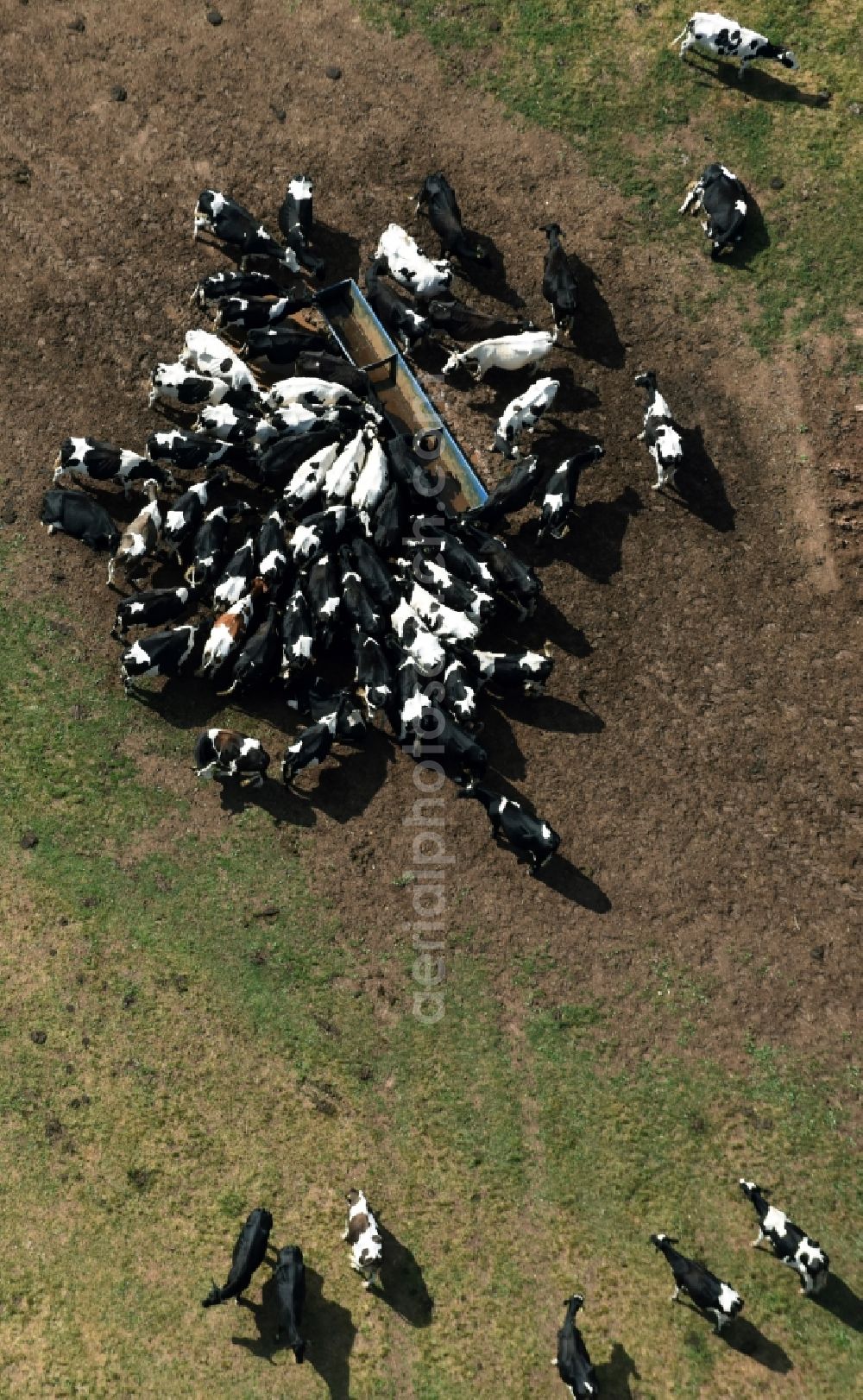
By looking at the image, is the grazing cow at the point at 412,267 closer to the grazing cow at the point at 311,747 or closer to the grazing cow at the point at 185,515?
the grazing cow at the point at 185,515

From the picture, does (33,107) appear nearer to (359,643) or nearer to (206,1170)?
(359,643)

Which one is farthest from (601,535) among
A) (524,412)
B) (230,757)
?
(230,757)

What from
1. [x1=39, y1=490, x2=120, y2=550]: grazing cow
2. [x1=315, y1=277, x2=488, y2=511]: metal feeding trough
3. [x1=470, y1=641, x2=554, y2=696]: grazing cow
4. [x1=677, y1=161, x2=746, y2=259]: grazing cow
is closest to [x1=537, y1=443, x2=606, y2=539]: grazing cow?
[x1=315, y1=277, x2=488, y2=511]: metal feeding trough

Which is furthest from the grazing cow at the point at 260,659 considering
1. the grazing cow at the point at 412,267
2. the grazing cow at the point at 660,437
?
the grazing cow at the point at 660,437

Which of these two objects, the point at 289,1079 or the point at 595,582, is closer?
the point at 289,1079

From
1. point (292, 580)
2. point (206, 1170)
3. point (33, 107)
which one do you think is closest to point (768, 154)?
point (292, 580)

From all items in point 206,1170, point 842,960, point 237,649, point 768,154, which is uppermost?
point 768,154

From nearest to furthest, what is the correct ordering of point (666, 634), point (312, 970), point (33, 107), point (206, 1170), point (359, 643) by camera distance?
point (206, 1170), point (312, 970), point (359, 643), point (666, 634), point (33, 107)

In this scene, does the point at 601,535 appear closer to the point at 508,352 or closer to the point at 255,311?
the point at 508,352
